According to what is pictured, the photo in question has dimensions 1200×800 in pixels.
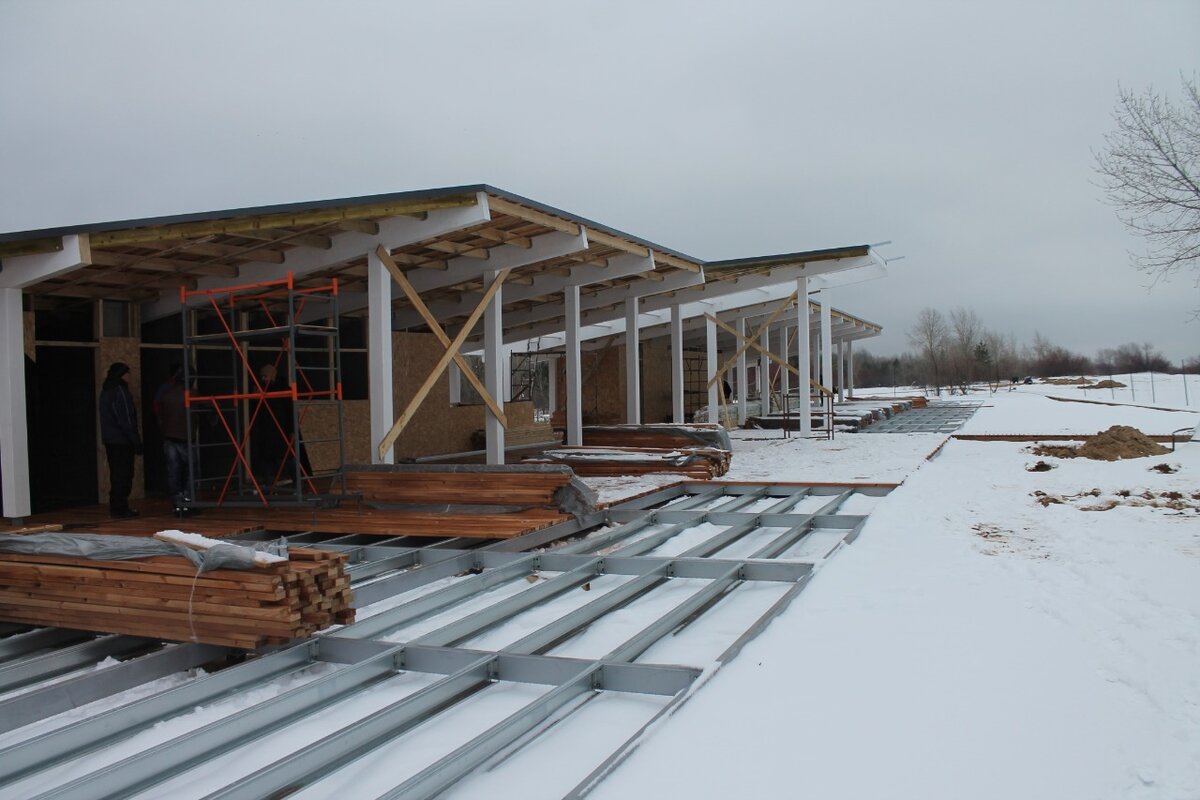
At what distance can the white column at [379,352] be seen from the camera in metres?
8.95

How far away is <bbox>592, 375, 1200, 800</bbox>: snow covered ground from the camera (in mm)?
2994

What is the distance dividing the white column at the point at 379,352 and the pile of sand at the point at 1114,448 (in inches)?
432

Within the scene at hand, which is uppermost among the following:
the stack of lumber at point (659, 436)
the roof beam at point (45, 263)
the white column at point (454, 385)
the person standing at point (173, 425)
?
the roof beam at point (45, 263)

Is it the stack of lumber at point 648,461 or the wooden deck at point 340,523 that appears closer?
the wooden deck at point 340,523

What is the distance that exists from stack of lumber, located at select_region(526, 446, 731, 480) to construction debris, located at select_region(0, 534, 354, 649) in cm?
673

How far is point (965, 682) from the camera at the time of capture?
3889 mm

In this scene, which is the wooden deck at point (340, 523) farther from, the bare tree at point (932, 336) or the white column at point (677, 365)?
the bare tree at point (932, 336)

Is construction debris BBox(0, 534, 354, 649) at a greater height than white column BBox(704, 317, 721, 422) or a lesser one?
lesser

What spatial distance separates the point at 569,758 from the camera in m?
3.32

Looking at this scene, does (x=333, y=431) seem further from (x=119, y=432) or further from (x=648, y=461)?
(x=648, y=461)

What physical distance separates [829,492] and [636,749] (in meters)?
7.62

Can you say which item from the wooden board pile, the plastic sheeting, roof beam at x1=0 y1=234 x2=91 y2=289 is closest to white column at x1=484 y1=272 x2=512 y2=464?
the wooden board pile

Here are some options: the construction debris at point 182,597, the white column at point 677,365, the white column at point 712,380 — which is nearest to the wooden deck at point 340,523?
the construction debris at point 182,597

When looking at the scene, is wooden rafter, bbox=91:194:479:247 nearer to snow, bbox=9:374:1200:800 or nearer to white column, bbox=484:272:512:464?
white column, bbox=484:272:512:464
